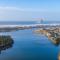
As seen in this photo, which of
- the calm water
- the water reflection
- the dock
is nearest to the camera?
the calm water

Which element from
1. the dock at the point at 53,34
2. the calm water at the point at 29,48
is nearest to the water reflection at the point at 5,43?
the calm water at the point at 29,48

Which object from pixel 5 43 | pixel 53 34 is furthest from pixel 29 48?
pixel 53 34

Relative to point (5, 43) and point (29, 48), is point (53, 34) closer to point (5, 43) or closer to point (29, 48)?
point (29, 48)

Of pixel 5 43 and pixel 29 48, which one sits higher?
pixel 5 43

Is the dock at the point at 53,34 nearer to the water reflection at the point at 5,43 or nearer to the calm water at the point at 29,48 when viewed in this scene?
the calm water at the point at 29,48

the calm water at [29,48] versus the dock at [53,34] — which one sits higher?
the dock at [53,34]

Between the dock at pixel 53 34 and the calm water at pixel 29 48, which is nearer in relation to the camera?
the calm water at pixel 29 48

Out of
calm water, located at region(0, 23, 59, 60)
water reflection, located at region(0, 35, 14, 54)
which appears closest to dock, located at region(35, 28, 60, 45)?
calm water, located at region(0, 23, 59, 60)

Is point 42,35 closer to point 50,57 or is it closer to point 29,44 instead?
point 29,44

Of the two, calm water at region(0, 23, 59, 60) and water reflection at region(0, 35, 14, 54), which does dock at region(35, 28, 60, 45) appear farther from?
water reflection at region(0, 35, 14, 54)

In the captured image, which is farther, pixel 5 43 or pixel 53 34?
pixel 53 34
